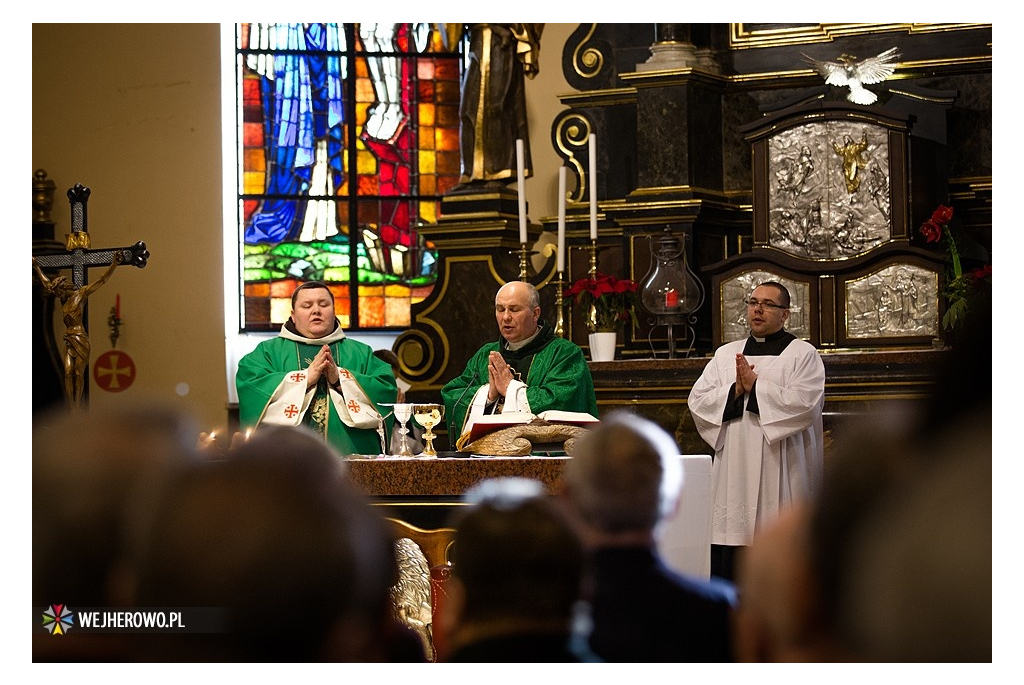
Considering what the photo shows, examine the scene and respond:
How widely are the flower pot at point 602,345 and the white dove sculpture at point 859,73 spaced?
7.43 feet

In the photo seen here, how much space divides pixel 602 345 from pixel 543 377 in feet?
8.66

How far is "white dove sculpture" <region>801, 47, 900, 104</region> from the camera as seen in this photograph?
30.9 ft

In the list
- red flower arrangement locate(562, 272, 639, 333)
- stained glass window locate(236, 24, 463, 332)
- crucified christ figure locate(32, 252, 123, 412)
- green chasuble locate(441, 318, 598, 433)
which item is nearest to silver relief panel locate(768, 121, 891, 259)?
red flower arrangement locate(562, 272, 639, 333)

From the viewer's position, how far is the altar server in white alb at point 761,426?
7.19 metres

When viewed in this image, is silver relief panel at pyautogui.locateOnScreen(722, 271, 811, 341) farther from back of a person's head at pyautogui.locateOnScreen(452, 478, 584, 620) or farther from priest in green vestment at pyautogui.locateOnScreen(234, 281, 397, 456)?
back of a person's head at pyautogui.locateOnScreen(452, 478, 584, 620)

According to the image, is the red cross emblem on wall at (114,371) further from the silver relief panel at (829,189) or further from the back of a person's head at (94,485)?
the back of a person's head at (94,485)

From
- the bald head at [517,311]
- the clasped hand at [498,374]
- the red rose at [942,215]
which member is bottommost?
the clasped hand at [498,374]

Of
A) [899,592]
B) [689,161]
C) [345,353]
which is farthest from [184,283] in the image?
[899,592]

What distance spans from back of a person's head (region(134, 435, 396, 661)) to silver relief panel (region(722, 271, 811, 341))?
25.2ft

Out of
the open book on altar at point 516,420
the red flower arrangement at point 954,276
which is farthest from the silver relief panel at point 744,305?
the open book on altar at point 516,420

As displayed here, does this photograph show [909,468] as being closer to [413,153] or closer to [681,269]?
[681,269]

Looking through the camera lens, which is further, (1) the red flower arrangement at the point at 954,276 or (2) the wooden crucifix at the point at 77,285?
(1) the red flower arrangement at the point at 954,276

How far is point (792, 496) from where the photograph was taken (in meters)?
7.31

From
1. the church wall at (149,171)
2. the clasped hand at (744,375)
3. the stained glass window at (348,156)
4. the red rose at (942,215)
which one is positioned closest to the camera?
the clasped hand at (744,375)
